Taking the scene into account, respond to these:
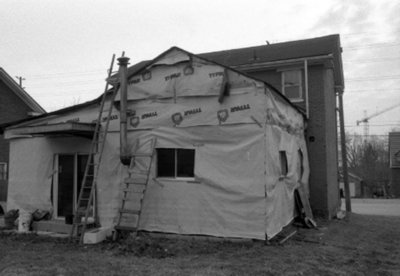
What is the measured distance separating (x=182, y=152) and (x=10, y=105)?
19.8 m

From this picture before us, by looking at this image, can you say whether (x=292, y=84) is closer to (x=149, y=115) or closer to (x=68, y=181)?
(x=149, y=115)

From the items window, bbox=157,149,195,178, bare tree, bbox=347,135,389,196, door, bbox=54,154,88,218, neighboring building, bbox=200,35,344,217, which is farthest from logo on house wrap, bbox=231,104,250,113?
bare tree, bbox=347,135,389,196

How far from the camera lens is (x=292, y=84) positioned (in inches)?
659

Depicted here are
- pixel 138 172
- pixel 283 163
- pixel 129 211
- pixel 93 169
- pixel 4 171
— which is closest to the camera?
pixel 129 211

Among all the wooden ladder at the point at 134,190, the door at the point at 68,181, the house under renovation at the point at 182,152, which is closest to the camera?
the house under renovation at the point at 182,152

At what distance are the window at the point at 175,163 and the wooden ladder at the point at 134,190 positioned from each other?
31 centimetres

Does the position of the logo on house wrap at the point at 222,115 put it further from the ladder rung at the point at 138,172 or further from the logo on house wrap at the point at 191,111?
the ladder rung at the point at 138,172

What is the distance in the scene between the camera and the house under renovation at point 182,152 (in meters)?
10.1

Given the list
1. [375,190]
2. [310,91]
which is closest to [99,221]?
[310,91]

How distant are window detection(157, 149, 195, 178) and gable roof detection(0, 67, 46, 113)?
61.3 feet

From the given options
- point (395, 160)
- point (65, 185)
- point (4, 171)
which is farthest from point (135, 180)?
point (395, 160)

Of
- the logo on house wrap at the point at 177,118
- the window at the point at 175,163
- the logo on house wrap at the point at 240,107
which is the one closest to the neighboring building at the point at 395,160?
the logo on house wrap at the point at 240,107

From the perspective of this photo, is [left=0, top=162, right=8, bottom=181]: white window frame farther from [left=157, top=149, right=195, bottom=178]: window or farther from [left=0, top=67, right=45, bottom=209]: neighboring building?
[left=157, top=149, right=195, bottom=178]: window

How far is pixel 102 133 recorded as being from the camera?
11.7 meters
